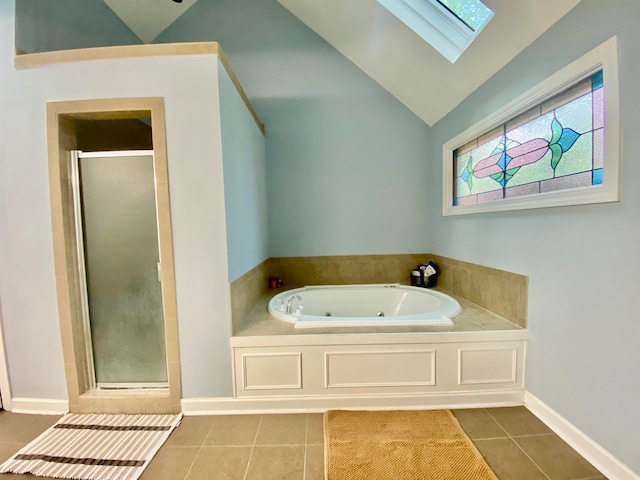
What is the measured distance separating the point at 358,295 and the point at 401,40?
234cm

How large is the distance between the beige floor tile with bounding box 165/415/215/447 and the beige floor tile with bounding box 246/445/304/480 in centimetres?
37

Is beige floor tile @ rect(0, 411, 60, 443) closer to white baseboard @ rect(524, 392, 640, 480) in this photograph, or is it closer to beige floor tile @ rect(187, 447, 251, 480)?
beige floor tile @ rect(187, 447, 251, 480)

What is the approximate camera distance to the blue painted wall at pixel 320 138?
2725 mm

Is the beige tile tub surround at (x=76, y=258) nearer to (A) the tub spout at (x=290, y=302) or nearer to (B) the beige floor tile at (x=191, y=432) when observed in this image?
(B) the beige floor tile at (x=191, y=432)

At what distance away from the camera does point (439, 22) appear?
1.91 meters

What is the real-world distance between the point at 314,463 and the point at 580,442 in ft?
4.61

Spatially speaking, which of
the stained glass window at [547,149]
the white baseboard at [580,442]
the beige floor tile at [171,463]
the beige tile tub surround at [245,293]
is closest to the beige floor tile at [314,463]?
the beige floor tile at [171,463]

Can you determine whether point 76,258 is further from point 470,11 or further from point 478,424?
point 470,11

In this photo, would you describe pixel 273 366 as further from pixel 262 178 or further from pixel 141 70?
pixel 141 70

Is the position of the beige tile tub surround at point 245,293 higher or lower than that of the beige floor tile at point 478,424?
higher

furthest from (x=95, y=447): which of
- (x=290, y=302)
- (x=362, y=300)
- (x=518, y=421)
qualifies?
(x=518, y=421)

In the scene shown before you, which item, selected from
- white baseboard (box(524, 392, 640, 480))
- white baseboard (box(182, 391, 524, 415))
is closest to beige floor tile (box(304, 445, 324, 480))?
white baseboard (box(182, 391, 524, 415))

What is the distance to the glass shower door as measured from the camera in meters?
1.70

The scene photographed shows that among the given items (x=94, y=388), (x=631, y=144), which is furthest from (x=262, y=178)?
(x=631, y=144)
